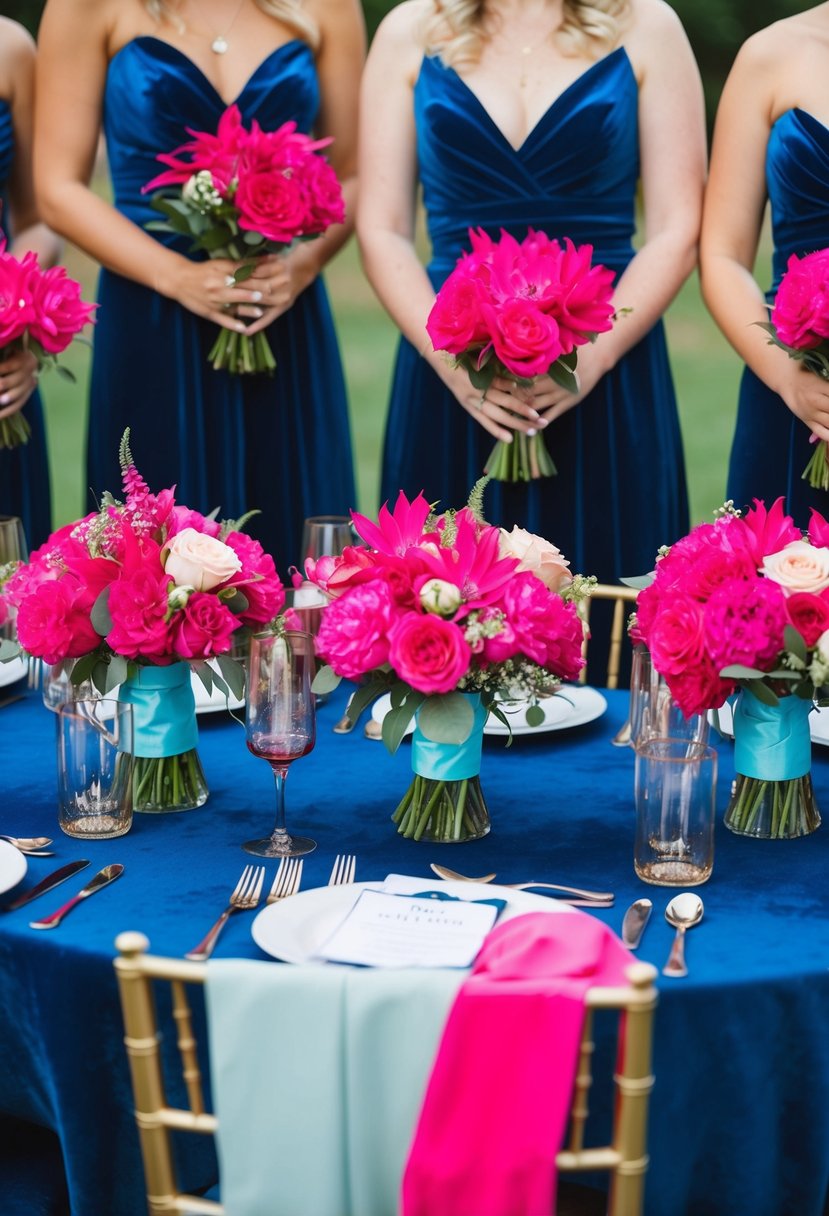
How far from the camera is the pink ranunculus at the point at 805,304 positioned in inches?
110

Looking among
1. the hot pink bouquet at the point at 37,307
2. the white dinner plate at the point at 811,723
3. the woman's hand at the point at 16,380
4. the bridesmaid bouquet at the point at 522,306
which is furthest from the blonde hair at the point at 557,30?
the white dinner plate at the point at 811,723

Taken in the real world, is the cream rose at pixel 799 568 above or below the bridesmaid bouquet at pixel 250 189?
below

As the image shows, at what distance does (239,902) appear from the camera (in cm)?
180

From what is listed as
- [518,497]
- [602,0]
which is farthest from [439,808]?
[602,0]

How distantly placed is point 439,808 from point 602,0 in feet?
7.28

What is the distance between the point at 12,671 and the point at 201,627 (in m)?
0.72

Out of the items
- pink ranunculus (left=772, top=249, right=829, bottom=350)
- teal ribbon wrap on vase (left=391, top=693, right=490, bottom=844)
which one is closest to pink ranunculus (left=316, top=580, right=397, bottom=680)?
teal ribbon wrap on vase (left=391, top=693, right=490, bottom=844)

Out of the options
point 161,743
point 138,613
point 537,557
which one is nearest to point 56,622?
point 138,613

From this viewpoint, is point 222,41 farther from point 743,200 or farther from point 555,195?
point 743,200

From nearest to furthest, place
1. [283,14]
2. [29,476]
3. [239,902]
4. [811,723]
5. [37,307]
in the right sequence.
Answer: [239,902], [811,723], [37,307], [283,14], [29,476]

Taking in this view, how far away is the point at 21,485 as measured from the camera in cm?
402

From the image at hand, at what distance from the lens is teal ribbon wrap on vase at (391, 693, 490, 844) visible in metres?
2.02

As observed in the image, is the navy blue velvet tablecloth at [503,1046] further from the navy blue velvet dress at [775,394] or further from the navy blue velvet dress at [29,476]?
the navy blue velvet dress at [29,476]

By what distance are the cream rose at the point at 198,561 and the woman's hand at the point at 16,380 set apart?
4.74 ft
